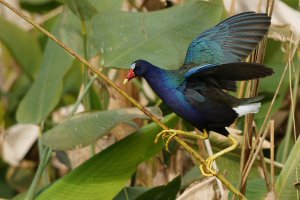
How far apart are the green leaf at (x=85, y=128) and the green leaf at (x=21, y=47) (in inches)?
42.7

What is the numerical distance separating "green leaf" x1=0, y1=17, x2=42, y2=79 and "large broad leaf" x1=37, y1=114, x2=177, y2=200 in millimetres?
1062

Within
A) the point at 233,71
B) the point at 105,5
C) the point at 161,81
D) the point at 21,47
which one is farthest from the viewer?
the point at 21,47

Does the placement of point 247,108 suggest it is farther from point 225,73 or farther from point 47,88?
point 47,88

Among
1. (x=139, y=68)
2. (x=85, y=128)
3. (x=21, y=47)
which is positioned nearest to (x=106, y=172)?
(x=85, y=128)

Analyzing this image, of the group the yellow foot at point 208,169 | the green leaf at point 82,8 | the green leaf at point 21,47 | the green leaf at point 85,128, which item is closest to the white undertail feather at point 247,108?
the yellow foot at point 208,169

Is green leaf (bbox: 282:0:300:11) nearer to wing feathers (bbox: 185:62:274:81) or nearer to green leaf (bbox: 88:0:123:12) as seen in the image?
green leaf (bbox: 88:0:123:12)

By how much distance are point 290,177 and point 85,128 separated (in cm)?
43

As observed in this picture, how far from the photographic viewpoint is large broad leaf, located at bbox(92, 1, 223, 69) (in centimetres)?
201

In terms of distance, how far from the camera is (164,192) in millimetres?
1875

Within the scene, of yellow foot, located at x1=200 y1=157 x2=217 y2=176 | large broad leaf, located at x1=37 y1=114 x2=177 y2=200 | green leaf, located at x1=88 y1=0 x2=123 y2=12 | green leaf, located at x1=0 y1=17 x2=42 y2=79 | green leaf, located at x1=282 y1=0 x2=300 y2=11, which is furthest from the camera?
green leaf, located at x1=0 y1=17 x2=42 y2=79

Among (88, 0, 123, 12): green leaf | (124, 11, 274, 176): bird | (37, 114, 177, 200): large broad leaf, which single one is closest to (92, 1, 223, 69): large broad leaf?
(88, 0, 123, 12): green leaf

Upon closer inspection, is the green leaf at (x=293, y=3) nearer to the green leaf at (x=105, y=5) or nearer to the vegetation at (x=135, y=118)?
the vegetation at (x=135, y=118)

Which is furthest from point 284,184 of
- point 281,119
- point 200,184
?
point 281,119

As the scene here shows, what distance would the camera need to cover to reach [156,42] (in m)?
2.03
